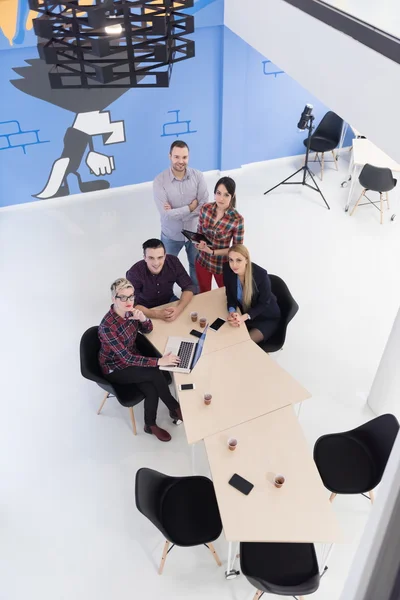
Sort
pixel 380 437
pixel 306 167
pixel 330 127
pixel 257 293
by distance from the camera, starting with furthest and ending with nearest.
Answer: pixel 330 127
pixel 306 167
pixel 257 293
pixel 380 437

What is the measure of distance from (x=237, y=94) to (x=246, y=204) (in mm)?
1535

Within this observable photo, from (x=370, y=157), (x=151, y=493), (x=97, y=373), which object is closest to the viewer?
(x=151, y=493)

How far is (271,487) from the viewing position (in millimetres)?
3025

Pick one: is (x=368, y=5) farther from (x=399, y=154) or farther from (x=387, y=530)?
(x=387, y=530)

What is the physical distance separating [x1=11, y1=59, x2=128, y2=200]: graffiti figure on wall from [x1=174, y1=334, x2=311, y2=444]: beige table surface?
412 cm

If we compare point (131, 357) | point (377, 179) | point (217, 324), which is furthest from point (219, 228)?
point (377, 179)

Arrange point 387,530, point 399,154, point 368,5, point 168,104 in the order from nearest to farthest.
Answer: point 387,530
point 399,154
point 368,5
point 168,104

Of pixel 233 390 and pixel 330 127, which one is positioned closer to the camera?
pixel 233 390

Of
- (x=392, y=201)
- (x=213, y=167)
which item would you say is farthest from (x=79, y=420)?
(x=392, y=201)

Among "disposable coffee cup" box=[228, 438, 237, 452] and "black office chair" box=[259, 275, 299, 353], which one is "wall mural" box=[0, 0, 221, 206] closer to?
"black office chair" box=[259, 275, 299, 353]

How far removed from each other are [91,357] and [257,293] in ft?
4.93

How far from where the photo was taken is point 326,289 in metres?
5.61

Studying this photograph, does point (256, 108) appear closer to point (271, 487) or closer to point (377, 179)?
point (377, 179)

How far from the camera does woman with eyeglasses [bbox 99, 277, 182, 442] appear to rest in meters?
3.63
